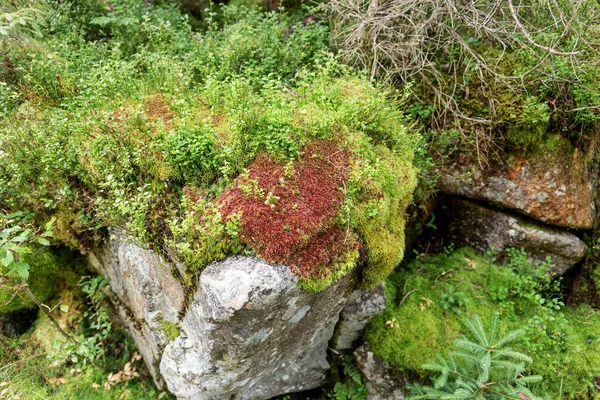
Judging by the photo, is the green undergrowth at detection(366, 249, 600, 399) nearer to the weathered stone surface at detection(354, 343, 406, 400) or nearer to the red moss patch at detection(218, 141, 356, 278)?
the weathered stone surface at detection(354, 343, 406, 400)

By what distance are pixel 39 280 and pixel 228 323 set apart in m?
3.49

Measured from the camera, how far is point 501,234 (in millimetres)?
5406

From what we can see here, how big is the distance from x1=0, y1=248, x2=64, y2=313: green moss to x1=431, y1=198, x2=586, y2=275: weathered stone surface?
5.39 meters

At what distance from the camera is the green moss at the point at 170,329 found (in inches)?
157

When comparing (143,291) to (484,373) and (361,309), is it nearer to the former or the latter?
(361,309)

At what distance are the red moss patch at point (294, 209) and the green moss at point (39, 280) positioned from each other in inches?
131

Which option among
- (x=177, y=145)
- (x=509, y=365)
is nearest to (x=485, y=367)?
(x=509, y=365)

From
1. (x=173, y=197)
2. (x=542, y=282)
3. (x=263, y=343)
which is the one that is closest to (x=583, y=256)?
(x=542, y=282)

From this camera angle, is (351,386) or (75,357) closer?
(75,357)

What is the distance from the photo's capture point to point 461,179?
5340mm

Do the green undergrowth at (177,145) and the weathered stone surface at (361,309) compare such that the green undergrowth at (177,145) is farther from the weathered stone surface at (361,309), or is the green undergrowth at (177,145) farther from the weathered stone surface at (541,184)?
the weathered stone surface at (541,184)

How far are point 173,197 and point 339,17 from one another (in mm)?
3508

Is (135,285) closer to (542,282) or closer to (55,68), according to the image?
(55,68)

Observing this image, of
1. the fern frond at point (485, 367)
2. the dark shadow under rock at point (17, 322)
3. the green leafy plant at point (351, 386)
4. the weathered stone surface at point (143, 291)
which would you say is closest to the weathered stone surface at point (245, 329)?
the weathered stone surface at point (143, 291)
